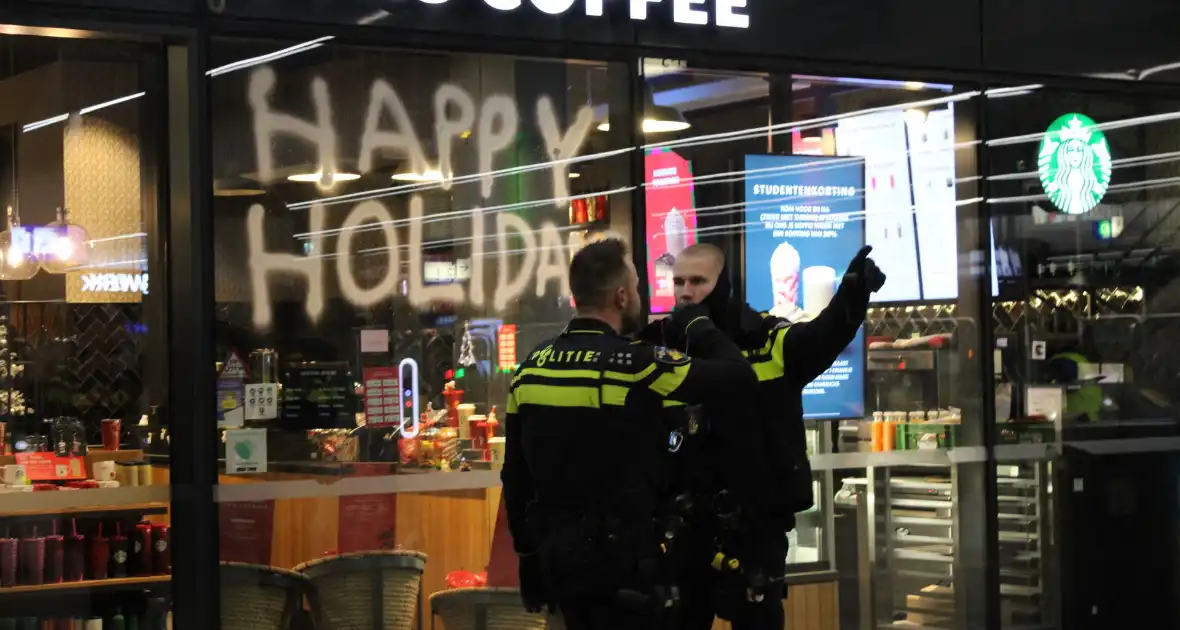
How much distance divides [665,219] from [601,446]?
8.61ft

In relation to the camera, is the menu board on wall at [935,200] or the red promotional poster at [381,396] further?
the menu board on wall at [935,200]

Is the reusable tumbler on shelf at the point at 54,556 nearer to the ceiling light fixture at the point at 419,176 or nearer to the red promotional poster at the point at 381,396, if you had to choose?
the red promotional poster at the point at 381,396

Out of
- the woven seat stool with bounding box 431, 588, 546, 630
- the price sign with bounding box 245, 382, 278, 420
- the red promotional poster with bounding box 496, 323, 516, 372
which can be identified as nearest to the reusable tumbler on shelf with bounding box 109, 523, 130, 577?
the price sign with bounding box 245, 382, 278, 420

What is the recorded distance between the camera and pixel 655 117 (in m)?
7.40

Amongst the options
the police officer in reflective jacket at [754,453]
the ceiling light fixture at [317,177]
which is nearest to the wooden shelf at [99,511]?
the ceiling light fixture at [317,177]

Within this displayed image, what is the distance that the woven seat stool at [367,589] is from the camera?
22.0 feet

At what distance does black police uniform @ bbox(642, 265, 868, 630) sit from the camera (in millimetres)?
5602

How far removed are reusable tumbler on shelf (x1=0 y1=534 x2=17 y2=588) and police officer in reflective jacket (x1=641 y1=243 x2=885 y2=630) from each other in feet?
8.89

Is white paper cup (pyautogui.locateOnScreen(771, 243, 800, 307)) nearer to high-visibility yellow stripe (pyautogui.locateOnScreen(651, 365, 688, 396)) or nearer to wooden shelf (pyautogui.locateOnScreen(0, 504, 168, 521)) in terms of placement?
high-visibility yellow stripe (pyautogui.locateOnScreen(651, 365, 688, 396))

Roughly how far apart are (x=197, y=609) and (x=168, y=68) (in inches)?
88.6

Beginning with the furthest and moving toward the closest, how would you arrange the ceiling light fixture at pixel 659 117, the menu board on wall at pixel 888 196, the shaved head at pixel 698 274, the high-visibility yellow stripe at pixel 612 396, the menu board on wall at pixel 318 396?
the menu board on wall at pixel 888 196 → the ceiling light fixture at pixel 659 117 → the menu board on wall at pixel 318 396 → the shaved head at pixel 698 274 → the high-visibility yellow stripe at pixel 612 396

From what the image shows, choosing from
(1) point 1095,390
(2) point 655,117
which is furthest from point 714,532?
(1) point 1095,390

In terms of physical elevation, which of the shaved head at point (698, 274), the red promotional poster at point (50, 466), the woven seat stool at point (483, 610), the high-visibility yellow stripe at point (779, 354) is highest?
the shaved head at point (698, 274)

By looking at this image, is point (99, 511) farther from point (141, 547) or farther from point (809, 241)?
point (809, 241)
